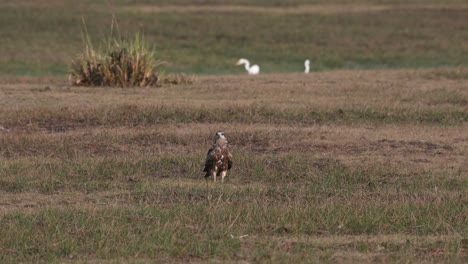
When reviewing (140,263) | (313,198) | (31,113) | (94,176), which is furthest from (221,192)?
(31,113)

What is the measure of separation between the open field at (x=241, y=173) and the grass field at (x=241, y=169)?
0.02m

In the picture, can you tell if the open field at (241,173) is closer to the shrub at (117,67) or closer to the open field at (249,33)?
the shrub at (117,67)

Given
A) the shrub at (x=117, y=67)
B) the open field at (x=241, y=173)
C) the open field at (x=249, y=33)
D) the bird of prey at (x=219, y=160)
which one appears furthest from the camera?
the open field at (x=249, y=33)

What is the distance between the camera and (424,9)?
39.1 m

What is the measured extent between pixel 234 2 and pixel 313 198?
32201mm

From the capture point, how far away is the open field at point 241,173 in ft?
26.9

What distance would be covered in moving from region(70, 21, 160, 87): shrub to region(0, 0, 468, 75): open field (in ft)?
20.2

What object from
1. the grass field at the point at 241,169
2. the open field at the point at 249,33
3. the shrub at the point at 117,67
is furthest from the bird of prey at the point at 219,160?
the open field at the point at 249,33

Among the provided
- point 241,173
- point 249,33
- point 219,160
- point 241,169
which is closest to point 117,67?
point 241,169

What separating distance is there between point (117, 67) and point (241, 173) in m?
7.62

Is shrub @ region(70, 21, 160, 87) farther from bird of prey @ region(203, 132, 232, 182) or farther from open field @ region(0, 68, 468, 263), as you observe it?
bird of prey @ region(203, 132, 232, 182)

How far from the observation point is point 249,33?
108 ft

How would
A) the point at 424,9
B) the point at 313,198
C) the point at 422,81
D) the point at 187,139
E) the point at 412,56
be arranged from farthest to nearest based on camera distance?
1. the point at 424,9
2. the point at 412,56
3. the point at 422,81
4. the point at 187,139
5. the point at 313,198

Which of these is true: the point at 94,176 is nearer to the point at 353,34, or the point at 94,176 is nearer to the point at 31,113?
the point at 31,113
